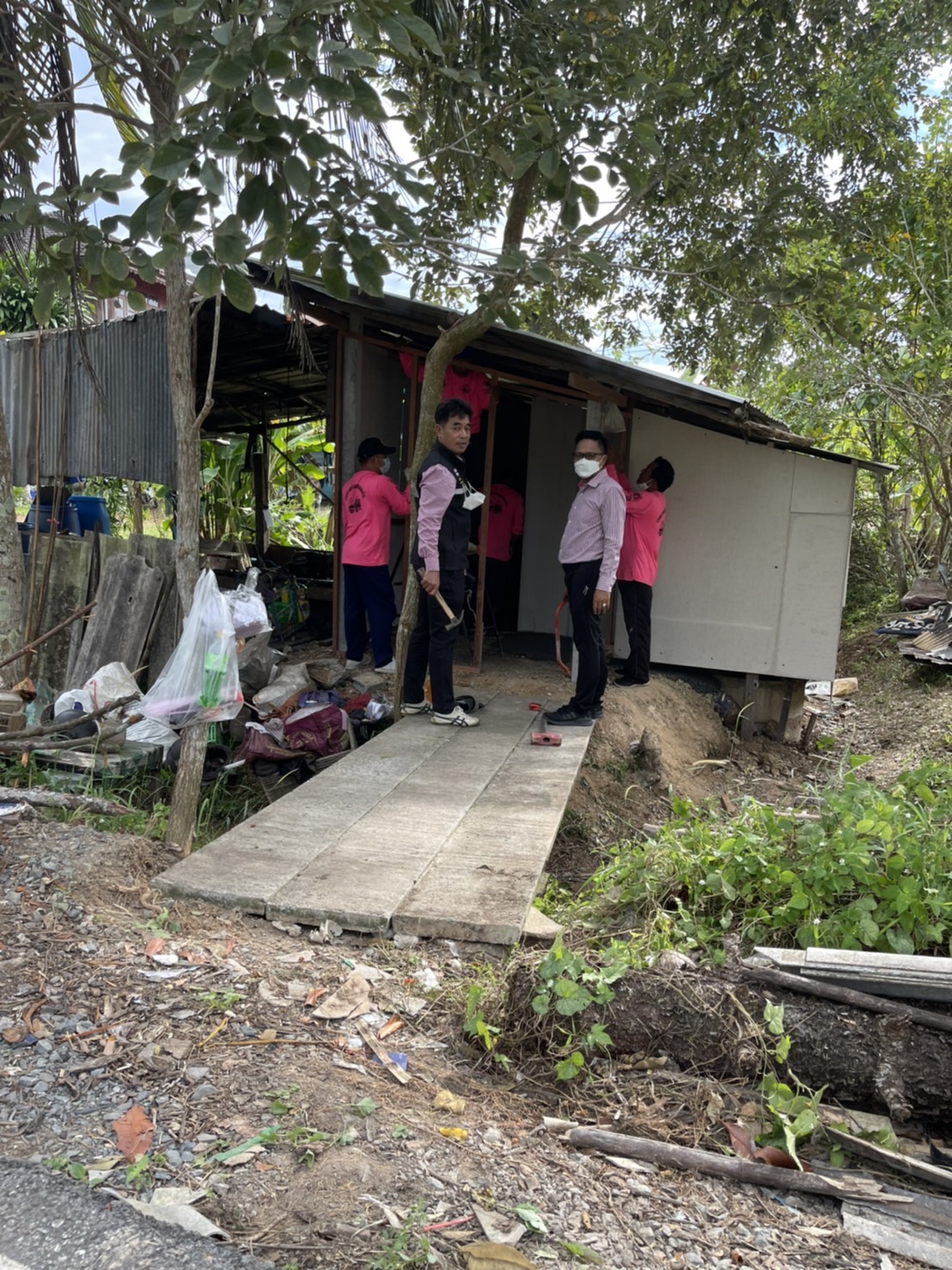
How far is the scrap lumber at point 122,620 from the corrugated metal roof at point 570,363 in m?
2.56

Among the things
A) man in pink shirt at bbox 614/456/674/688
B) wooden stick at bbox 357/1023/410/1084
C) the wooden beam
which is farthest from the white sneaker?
wooden stick at bbox 357/1023/410/1084

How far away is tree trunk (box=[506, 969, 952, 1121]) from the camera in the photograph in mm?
2791

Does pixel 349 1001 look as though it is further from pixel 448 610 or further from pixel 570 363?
pixel 570 363

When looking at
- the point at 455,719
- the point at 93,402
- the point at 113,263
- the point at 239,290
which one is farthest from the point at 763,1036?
the point at 93,402

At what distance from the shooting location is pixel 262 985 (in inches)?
122

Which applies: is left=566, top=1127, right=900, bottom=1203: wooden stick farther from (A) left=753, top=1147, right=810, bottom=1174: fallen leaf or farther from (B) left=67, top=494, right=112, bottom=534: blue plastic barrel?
(B) left=67, top=494, right=112, bottom=534: blue plastic barrel

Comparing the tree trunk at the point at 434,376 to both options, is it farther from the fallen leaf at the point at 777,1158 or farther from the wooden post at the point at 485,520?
the fallen leaf at the point at 777,1158

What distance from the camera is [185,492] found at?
5488mm

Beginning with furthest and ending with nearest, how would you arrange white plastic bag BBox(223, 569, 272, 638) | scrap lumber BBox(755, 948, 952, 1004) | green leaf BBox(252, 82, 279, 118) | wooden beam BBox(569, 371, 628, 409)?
wooden beam BBox(569, 371, 628, 409) → white plastic bag BBox(223, 569, 272, 638) → scrap lumber BBox(755, 948, 952, 1004) → green leaf BBox(252, 82, 279, 118)

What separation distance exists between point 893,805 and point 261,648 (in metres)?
5.27

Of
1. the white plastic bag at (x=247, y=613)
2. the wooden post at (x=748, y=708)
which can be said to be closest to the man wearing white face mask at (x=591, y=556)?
the white plastic bag at (x=247, y=613)

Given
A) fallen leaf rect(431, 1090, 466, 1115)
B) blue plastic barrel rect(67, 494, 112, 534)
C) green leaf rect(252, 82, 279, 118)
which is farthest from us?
blue plastic barrel rect(67, 494, 112, 534)

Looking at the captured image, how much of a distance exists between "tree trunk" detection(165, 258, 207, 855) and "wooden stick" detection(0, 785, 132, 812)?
315 millimetres

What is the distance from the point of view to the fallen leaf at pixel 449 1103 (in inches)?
104
